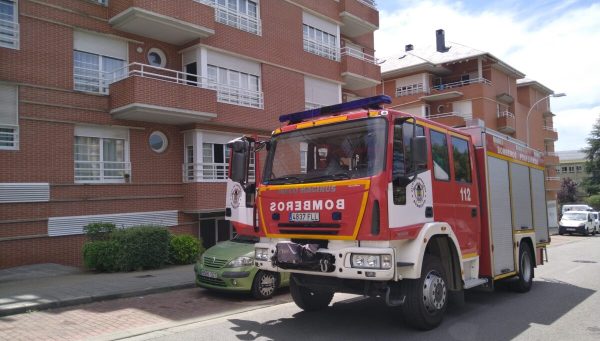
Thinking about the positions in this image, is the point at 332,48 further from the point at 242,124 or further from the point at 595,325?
the point at 595,325

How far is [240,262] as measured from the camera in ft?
29.5

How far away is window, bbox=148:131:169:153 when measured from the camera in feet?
54.7

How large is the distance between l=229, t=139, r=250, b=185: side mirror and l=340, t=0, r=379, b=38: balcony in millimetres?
18534

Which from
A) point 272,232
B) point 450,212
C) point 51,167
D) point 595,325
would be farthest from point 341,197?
point 51,167

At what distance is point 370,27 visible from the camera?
25.6m

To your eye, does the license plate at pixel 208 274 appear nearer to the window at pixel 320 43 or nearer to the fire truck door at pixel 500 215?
the fire truck door at pixel 500 215

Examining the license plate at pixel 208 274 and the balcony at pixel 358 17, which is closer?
the license plate at pixel 208 274

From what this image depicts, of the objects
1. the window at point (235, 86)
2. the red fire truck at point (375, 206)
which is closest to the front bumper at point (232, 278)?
the red fire truck at point (375, 206)

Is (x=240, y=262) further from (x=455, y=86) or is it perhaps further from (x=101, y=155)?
(x=455, y=86)

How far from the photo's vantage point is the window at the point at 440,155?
22.2ft

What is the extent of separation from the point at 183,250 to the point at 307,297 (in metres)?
7.38

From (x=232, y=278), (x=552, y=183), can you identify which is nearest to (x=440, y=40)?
(x=552, y=183)

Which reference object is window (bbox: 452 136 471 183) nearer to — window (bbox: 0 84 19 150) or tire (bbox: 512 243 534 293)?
tire (bbox: 512 243 534 293)

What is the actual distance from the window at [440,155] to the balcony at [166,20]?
11.4 meters
